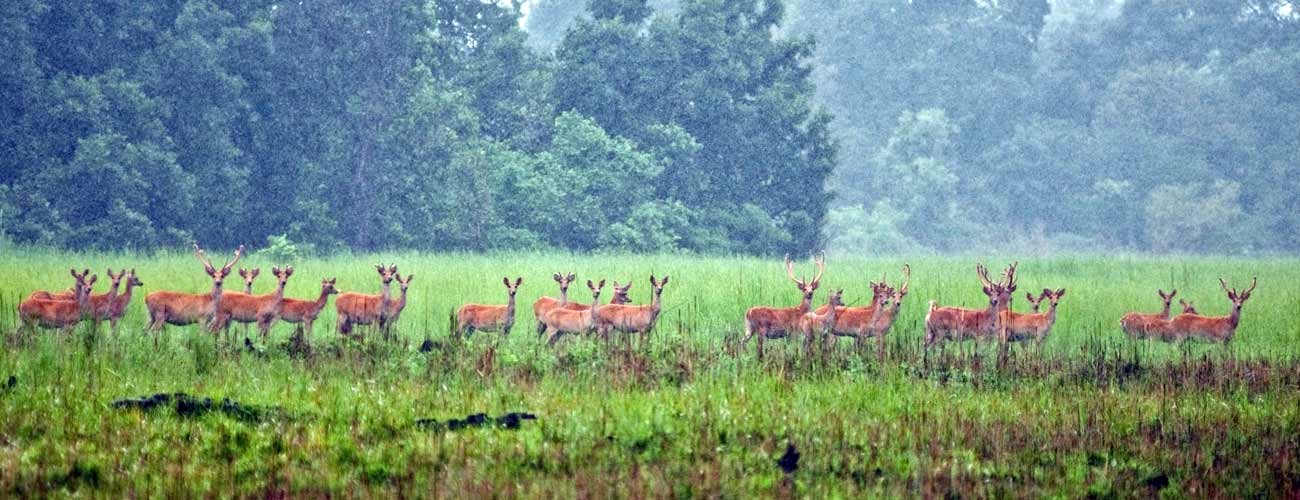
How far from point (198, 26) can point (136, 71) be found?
1692mm

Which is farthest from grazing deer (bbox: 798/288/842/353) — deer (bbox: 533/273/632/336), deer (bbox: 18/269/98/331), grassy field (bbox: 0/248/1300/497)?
deer (bbox: 18/269/98/331)

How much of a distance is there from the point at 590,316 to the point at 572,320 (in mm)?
230

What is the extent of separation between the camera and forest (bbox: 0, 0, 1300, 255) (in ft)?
106

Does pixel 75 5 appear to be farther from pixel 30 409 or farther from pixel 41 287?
pixel 30 409

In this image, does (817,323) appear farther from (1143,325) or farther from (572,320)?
(1143,325)

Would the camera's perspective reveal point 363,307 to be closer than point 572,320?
No

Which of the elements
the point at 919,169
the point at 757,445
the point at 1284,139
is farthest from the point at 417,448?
the point at 1284,139

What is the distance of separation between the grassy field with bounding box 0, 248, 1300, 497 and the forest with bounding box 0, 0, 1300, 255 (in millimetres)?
17035

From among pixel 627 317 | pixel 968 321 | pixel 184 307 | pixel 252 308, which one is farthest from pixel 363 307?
pixel 968 321

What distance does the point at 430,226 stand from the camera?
37.1m

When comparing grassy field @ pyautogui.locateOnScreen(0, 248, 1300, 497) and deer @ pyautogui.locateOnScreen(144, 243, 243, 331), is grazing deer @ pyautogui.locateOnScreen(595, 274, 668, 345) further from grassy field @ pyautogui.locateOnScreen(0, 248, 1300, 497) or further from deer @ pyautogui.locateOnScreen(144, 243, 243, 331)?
deer @ pyautogui.locateOnScreen(144, 243, 243, 331)

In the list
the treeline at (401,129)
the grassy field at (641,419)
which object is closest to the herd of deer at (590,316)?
the grassy field at (641,419)

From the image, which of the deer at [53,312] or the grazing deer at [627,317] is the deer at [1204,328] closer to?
the grazing deer at [627,317]

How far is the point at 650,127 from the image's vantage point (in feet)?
135
